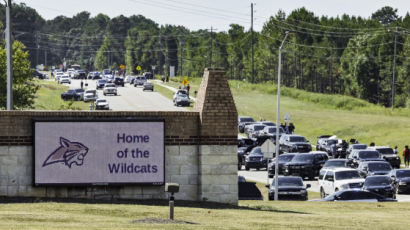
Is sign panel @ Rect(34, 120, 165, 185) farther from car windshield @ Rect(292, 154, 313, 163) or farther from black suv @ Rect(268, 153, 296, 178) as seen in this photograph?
car windshield @ Rect(292, 154, 313, 163)

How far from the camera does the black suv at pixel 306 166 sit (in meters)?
48.9

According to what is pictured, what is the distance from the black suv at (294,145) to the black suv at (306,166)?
10.6 metres

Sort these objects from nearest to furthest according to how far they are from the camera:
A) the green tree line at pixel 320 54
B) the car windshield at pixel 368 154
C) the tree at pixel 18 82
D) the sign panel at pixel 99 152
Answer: the sign panel at pixel 99 152, the car windshield at pixel 368 154, the tree at pixel 18 82, the green tree line at pixel 320 54

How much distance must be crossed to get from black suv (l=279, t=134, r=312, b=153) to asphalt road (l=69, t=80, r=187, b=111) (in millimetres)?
21090

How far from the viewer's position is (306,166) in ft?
161

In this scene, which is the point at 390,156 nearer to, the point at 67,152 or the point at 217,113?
the point at 217,113

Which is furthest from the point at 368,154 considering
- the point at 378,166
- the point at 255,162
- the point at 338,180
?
the point at 338,180

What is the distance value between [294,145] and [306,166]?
11.6m

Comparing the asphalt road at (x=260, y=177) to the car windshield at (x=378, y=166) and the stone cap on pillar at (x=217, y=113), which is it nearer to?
the car windshield at (x=378, y=166)

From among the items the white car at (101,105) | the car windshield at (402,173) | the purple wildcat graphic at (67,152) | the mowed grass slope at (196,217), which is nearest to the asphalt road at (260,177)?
the car windshield at (402,173)

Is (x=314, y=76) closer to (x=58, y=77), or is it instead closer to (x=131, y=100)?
(x=58, y=77)

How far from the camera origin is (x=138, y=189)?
78.6 ft

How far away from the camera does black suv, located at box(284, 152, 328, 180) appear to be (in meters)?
48.9

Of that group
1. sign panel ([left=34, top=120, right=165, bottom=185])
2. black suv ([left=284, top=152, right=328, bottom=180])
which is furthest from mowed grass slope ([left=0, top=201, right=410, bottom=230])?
black suv ([left=284, top=152, right=328, bottom=180])
